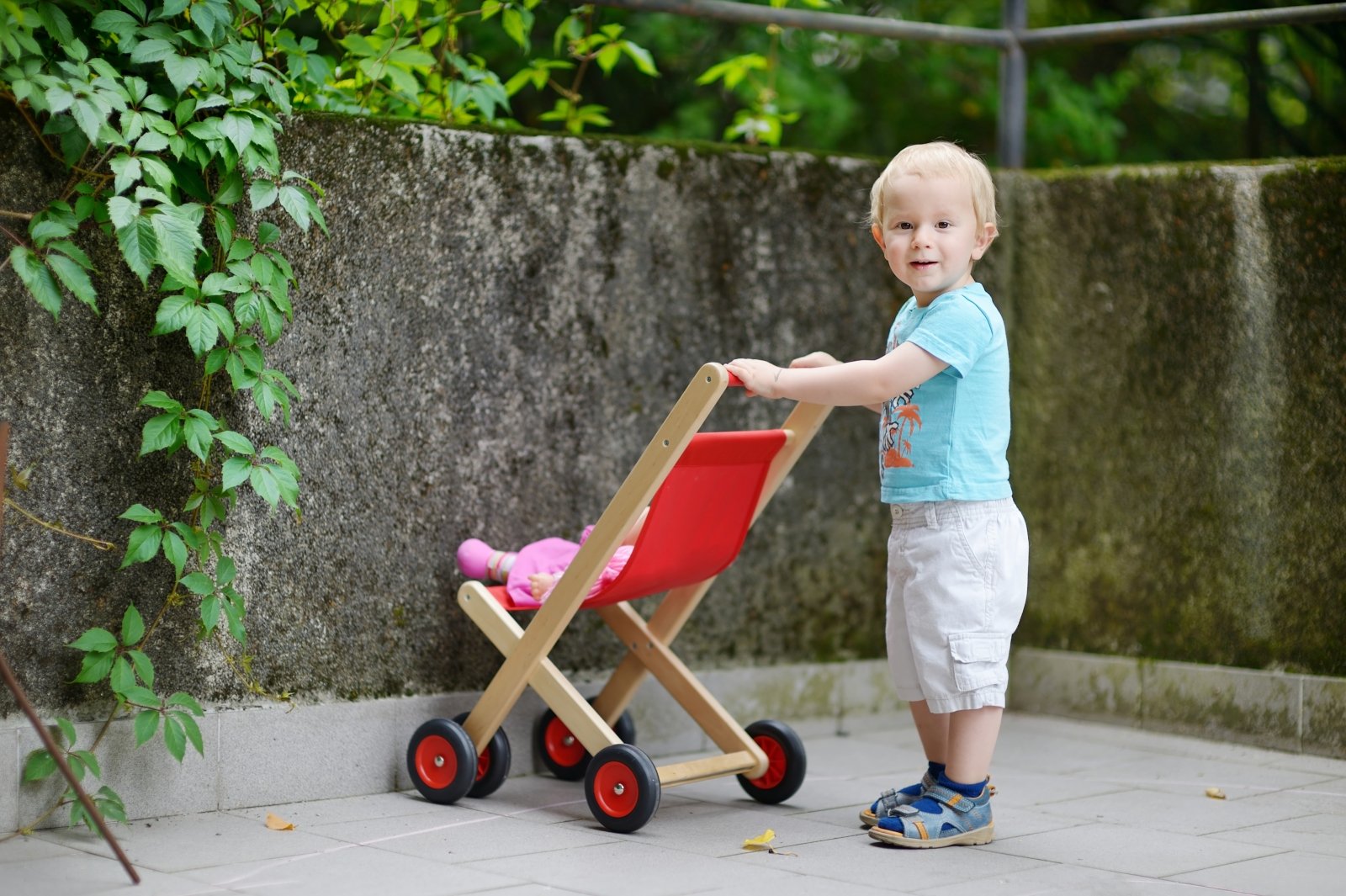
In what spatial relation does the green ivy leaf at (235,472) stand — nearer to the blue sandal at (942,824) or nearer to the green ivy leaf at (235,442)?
the green ivy leaf at (235,442)

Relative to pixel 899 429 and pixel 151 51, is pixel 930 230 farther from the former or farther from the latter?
pixel 151 51

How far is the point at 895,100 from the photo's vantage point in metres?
10.5

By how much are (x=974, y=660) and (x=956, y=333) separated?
71 cm

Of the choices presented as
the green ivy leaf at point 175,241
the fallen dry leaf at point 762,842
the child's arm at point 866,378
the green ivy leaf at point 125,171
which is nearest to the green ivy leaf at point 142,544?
the green ivy leaf at point 175,241

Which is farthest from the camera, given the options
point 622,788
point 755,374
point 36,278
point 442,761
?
point 442,761

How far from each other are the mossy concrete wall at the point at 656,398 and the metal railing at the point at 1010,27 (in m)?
0.38

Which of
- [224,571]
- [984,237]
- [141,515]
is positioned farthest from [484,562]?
[984,237]

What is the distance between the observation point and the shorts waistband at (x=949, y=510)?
327cm

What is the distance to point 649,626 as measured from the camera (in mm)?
3865

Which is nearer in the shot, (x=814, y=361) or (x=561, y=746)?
(x=814, y=361)

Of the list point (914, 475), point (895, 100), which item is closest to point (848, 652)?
point (914, 475)

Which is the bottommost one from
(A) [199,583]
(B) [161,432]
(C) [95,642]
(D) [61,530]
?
(C) [95,642]

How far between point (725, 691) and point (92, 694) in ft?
6.08

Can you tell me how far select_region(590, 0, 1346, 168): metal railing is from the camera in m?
4.27
